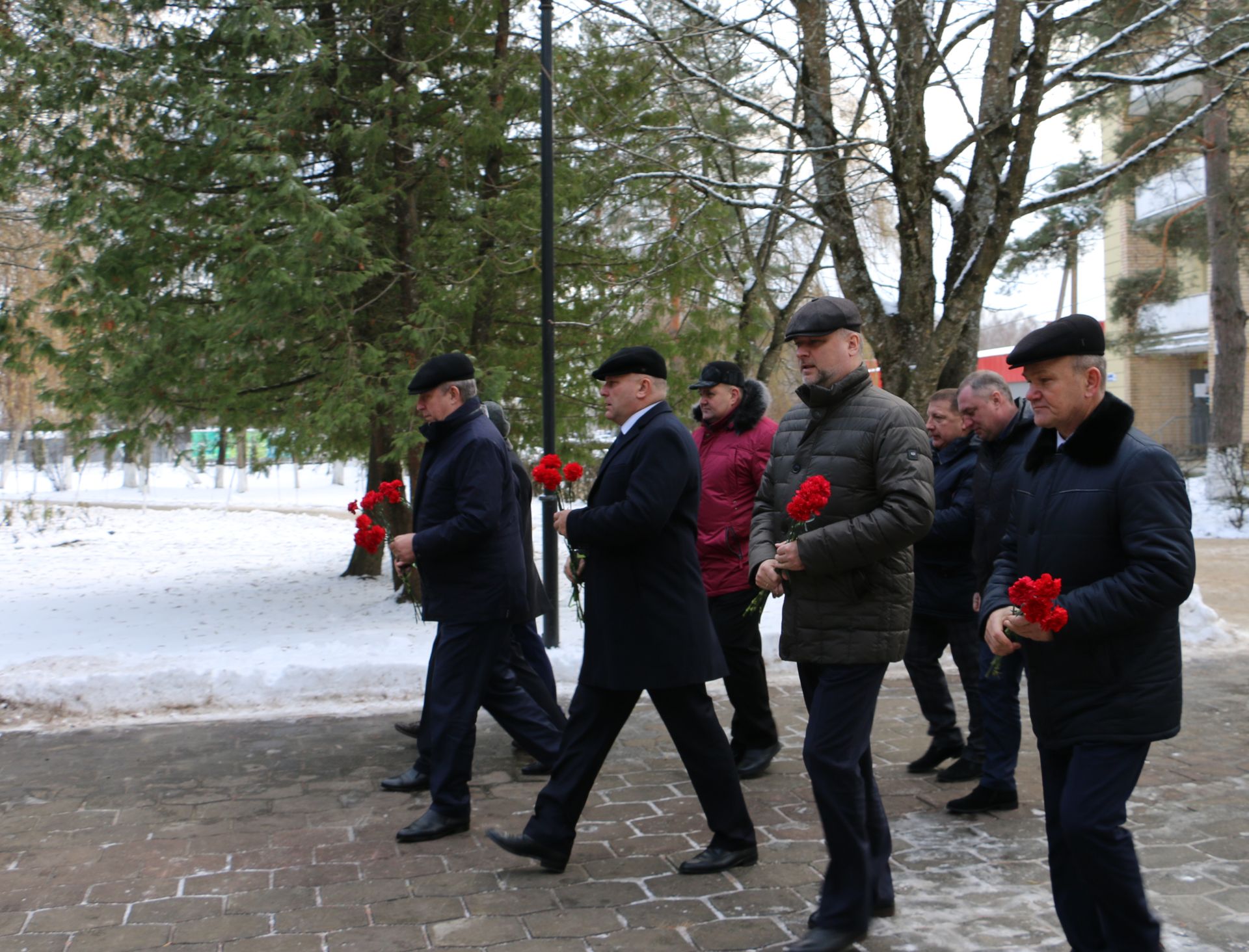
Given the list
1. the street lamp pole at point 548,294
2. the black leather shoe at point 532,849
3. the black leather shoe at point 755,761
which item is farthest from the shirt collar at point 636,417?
the street lamp pole at point 548,294

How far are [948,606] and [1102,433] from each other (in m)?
2.84

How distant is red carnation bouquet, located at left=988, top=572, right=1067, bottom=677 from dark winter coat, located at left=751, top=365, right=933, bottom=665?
0.75 m

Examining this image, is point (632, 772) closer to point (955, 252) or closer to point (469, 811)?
point (469, 811)

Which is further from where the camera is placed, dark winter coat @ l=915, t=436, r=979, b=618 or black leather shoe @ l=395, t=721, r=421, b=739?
black leather shoe @ l=395, t=721, r=421, b=739

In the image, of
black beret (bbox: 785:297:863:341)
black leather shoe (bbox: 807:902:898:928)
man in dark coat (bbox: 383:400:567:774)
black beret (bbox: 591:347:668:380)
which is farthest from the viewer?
man in dark coat (bbox: 383:400:567:774)

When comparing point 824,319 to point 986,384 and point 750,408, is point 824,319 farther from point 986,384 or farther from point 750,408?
point 750,408

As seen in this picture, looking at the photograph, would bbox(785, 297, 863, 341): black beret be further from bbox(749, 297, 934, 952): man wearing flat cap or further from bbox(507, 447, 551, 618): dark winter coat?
bbox(507, 447, 551, 618): dark winter coat

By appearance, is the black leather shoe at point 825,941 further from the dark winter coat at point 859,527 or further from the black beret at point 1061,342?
the black beret at point 1061,342

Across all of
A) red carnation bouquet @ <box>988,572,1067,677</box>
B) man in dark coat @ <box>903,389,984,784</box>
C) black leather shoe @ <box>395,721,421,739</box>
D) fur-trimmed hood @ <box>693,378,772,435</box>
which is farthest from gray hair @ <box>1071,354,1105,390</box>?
black leather shoe @ <box>395,721,421,739</box>

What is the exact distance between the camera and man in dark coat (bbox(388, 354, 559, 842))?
505cm

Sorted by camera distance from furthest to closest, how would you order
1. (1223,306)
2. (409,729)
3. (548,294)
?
1. (1223,306)
2. (548,294)
3. (409,729)

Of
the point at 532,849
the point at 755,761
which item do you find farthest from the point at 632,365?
the point at 755,761

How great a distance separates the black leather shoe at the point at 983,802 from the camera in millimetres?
5266

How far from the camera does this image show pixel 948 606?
5855mm
